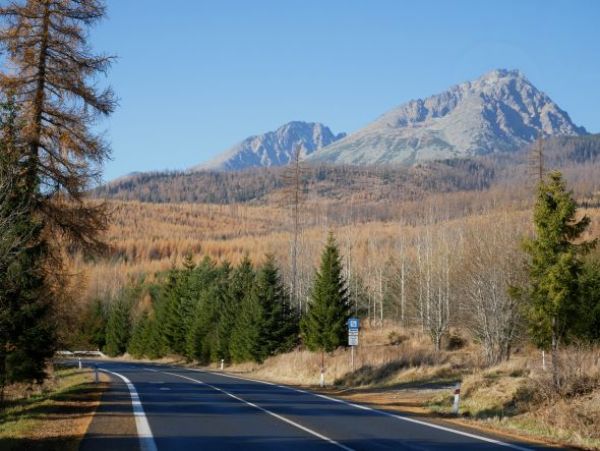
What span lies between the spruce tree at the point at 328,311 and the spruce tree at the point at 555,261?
18494mm

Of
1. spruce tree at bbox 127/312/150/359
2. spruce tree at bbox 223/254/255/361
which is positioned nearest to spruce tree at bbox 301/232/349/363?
spruce tree at bbox 223/254/255/361

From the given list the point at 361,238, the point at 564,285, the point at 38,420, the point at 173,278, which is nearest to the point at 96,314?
the point at 173,278

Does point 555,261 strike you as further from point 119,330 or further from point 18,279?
point 119,330

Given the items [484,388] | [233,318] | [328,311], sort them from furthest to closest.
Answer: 1. [233,318]
2. [328,311]
3. [484,388]

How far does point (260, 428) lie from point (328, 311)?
108 feet

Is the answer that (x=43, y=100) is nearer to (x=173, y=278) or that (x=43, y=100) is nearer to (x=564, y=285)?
(x=564, y=285)

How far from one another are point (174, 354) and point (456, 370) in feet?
168

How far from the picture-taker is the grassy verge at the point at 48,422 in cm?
1218

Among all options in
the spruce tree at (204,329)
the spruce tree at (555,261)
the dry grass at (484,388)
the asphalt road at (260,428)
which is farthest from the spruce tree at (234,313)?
the asphalt road at (260,428)

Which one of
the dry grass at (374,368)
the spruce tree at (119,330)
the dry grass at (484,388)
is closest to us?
the dry grass at (484,388)

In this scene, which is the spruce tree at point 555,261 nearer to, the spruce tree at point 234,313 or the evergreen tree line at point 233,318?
the evergreen tree line at point 233,318

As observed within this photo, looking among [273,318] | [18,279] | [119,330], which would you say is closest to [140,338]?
[119,330]

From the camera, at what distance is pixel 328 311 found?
47.7m

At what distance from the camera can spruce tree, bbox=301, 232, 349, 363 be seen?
155 feet
